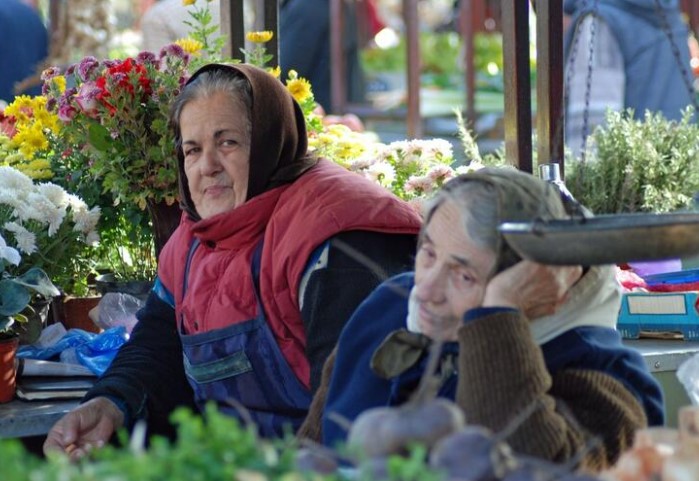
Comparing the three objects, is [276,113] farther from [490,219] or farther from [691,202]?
[691,202]

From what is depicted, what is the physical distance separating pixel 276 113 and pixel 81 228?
88 cm

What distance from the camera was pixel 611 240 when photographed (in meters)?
1.75

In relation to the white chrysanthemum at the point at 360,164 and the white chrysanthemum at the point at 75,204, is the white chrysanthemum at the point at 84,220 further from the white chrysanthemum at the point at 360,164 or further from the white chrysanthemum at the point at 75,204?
the white chrysanthemum at the point at 360,164

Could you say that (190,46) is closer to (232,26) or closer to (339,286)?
(232,26)

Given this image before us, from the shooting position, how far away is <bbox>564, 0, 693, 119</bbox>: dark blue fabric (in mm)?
6199

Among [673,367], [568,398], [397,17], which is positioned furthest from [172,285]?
[397,17]

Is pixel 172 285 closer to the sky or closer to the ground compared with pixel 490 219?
closer to the ground

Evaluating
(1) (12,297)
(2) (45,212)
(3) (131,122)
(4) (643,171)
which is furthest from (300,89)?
(1) (12,297)

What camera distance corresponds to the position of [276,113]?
312 centimetres

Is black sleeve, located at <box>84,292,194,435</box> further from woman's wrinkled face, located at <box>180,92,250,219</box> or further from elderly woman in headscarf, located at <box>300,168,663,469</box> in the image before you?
elderly woman in headscarf, located at <box>300,168,663,469</box>

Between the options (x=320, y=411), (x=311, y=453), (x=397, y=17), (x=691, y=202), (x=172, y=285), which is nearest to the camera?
(x=311, y=453)

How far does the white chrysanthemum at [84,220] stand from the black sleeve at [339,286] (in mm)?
1112

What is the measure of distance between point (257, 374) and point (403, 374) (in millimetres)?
758

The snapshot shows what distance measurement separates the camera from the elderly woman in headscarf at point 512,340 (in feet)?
6.39
